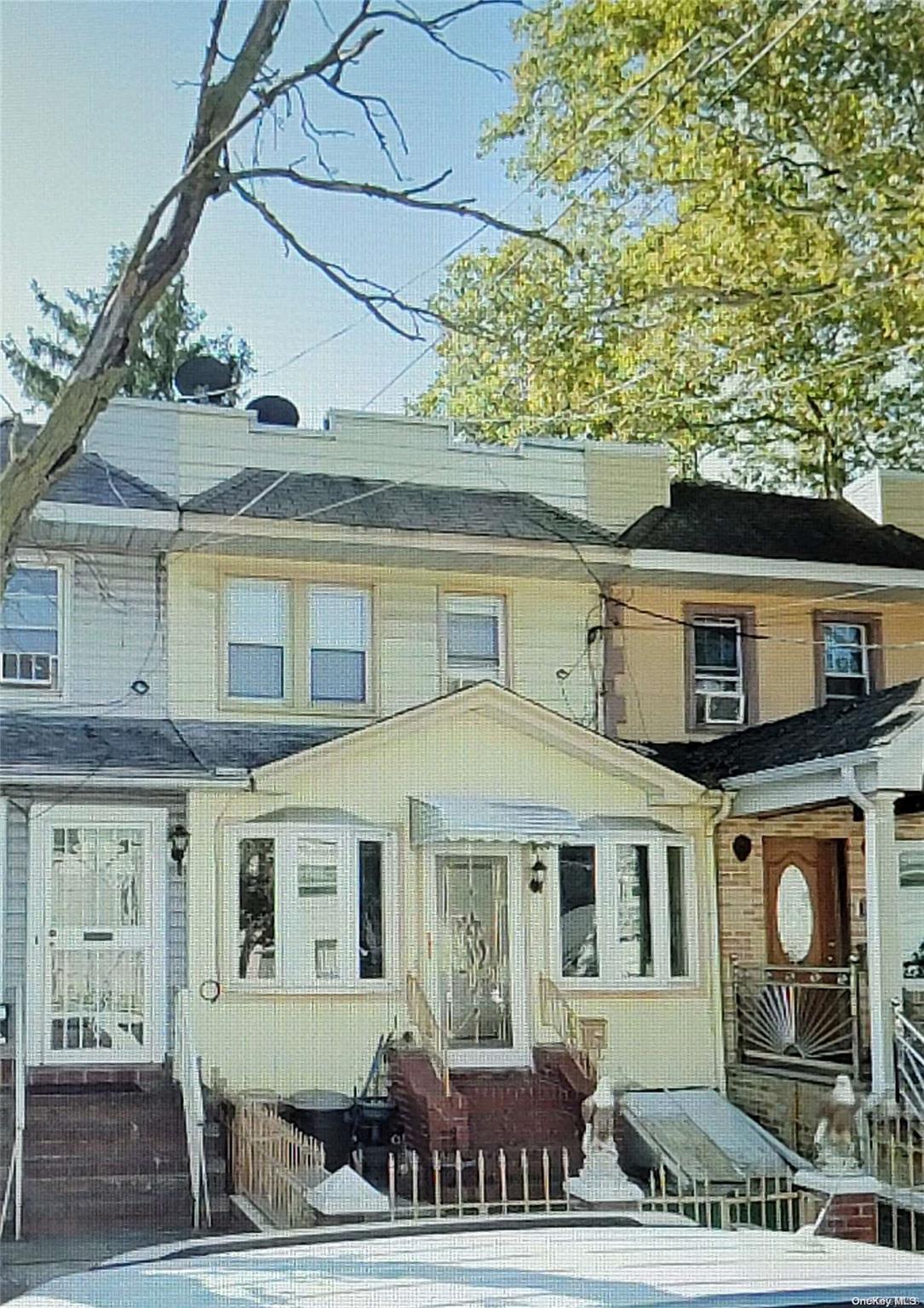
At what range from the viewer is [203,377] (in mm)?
5586

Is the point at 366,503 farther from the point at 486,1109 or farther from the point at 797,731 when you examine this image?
the point at 486,1109

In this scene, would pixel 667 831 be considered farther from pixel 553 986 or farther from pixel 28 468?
pixel 28 468

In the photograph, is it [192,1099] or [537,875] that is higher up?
[537,875]

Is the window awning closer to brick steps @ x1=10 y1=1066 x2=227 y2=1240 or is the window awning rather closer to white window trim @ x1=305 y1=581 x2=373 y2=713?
white window trim @ x1=305 y1=581 x2=373 y2=713

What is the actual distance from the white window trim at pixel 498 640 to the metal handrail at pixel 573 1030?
41.0 inches

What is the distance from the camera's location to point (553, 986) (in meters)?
5.79

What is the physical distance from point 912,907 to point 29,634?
11.0 ft

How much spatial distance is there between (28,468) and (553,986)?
260cm

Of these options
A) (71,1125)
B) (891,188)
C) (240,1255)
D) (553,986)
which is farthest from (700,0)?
(240,1255)

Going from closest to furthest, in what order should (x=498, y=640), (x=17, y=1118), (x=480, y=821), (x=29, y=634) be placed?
(x=17, y=1118), (x=29, y=634), (x=480, y=821), (x=498, y=640)

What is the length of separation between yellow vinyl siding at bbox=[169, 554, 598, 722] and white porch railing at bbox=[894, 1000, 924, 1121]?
5.03ft

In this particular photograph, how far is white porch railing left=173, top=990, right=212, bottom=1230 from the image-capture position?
5258 millimetres

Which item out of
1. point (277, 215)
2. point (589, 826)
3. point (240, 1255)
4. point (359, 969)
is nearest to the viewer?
point (240, 1255)

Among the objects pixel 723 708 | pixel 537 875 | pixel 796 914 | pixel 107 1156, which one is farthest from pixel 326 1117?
pixel 723 708
